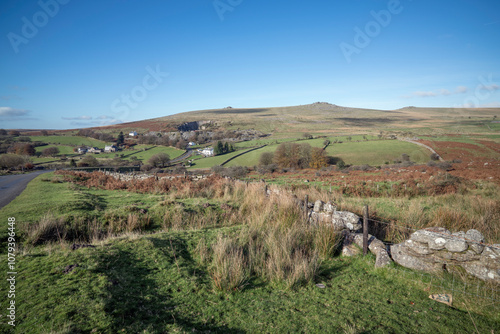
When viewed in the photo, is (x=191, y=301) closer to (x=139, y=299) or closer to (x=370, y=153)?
(x=139, y=299)

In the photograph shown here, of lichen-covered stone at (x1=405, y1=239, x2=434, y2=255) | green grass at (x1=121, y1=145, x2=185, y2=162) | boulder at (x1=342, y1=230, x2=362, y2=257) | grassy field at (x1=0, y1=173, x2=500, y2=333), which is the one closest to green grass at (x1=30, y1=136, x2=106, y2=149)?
green grass at (x1=121, y1=145, x2=185, y2=162)

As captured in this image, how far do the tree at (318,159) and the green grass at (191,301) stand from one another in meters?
45.2

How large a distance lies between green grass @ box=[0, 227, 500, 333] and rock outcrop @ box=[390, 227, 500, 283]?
0.86 meters

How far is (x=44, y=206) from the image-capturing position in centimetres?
1093

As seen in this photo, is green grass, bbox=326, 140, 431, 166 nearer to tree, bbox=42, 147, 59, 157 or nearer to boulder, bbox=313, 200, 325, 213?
boulder, bbox=313, 200, 325, 213

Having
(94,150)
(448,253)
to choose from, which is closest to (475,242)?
(448,253)

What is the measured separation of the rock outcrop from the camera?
19.1 ft

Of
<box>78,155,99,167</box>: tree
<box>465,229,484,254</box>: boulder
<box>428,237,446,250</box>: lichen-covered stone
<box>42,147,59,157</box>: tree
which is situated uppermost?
<box>465,229,484,254</box>: boulder

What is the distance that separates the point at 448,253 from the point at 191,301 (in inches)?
271

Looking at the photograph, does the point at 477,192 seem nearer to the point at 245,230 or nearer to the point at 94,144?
the point at 245,230

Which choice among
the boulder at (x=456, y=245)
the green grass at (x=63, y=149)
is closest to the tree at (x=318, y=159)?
the boulder at (x=456, y=245)

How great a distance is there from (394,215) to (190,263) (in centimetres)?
967

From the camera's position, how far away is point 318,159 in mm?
51344

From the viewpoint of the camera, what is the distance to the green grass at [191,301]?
4035mm
